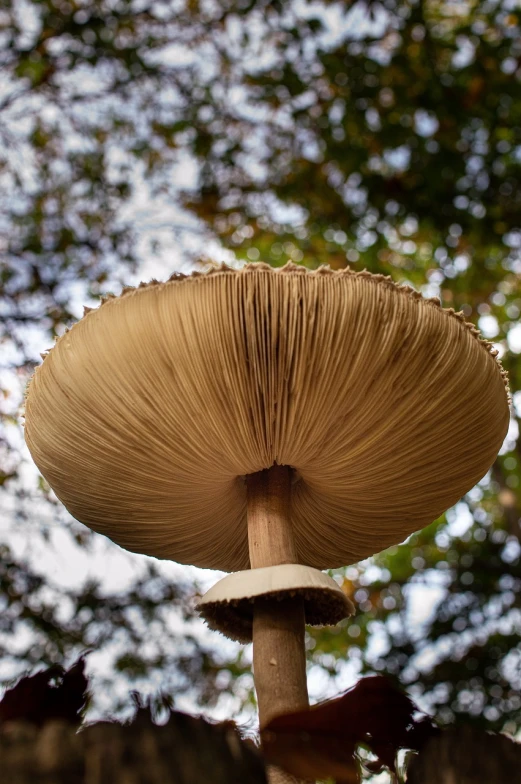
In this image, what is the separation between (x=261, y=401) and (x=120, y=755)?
0.79m

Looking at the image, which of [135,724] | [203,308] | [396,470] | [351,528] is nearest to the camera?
[135,724]

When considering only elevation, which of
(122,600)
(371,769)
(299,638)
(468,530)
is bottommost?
(371,769)

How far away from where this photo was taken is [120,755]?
0.58 meters

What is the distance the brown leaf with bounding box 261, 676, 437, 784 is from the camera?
2.43 feet

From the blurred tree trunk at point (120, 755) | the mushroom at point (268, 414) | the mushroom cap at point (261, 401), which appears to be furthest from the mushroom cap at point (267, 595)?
the blurred tree trunk at point (120, 755)

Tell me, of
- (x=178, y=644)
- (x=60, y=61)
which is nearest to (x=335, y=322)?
(x=178, y=644)

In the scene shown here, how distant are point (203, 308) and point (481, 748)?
2.46 feet

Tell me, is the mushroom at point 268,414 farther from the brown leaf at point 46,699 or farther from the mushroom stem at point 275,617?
the brown leaf at point 46,699

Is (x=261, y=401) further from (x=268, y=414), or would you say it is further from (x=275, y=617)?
(x=275, y=617)

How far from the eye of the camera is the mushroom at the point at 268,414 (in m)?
1.13

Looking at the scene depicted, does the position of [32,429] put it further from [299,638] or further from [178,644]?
[178,644]

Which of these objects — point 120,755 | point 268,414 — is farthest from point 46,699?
point 268,414

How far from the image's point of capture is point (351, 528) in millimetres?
1778

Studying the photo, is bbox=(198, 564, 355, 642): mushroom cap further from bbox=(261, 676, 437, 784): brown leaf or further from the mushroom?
bbox=(261, 676, 437, 784): brown leaf
